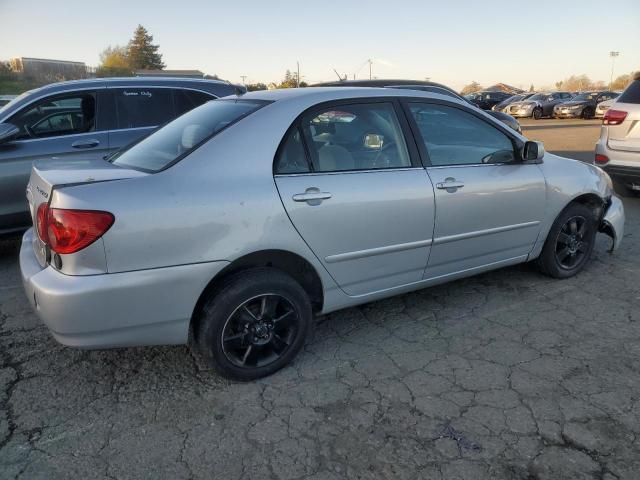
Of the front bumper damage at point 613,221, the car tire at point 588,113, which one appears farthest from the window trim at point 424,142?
the car tire at point 588,113

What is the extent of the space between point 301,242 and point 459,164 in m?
1.36

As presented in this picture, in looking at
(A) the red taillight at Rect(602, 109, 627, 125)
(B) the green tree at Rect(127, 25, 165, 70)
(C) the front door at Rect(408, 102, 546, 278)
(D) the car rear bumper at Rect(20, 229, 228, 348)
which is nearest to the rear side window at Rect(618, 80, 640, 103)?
(A) the red taillight at Rect(602, 109, 627, 125)

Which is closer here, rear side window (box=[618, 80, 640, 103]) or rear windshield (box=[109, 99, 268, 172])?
rear windshield (box=[109, 99, 268, 172])

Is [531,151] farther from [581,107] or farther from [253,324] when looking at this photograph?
[581,107]

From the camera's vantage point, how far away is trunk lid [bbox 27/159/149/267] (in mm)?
2607

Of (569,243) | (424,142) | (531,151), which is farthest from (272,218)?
(569,243)

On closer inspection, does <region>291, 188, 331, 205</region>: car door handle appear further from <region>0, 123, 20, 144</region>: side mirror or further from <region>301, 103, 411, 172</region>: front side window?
<region>0, 123, 20, 144</region>: side mirror

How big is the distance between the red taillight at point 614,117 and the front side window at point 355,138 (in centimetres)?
449

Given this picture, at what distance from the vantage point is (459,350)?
3.26m

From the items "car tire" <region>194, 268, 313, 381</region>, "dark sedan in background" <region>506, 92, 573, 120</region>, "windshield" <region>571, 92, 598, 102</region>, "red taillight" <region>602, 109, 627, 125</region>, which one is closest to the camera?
"car tire" <region>194, 268, 313, 381</region>

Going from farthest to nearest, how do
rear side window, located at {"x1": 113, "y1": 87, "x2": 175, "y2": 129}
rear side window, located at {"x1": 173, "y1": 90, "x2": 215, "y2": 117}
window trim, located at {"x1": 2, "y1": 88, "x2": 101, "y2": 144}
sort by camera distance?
rear side window, located at {"x1": 173, "y1": 90, "x2": 215, "y2": 117} → rear side window, located at {"x1": 113, "y1": 87, "x2": 175, "y2": 129} → window trim, located at {"x1": 2, "y1": 88, "x2": 101, "y2": 144}

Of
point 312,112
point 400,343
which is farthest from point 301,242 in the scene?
point 400,343

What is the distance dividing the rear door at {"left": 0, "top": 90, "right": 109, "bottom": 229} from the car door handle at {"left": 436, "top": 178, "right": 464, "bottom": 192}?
315 cm

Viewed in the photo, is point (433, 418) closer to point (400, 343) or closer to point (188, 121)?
point (400, 343)
